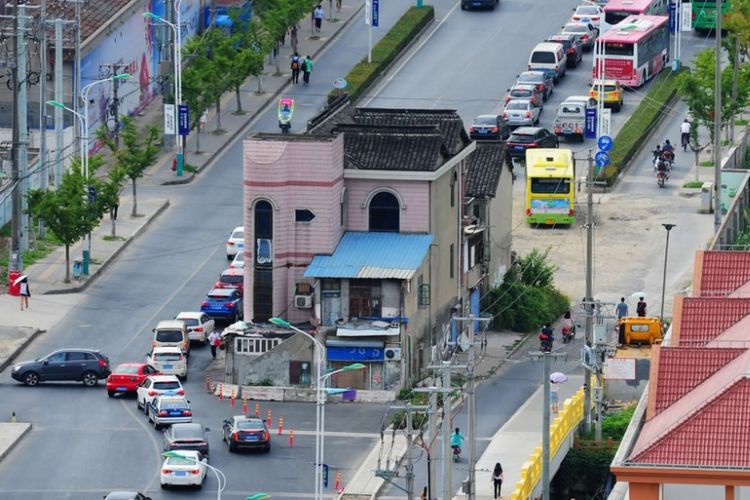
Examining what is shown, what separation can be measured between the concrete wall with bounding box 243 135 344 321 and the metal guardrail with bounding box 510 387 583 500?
1202cm

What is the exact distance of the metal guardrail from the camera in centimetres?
9481

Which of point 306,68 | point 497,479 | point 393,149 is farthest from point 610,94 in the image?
point 497,479

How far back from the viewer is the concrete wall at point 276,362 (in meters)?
109

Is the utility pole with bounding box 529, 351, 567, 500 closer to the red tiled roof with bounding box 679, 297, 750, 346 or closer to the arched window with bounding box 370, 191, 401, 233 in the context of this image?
the red tiled roof with bounding box 679, 297, 750, 346

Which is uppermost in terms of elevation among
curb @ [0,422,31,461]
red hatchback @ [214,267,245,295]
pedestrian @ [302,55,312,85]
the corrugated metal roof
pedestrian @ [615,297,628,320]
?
pedestrian @ [302,55,312,85]

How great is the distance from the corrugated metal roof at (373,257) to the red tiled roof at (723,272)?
64.0ft

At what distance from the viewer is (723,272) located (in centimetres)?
9319

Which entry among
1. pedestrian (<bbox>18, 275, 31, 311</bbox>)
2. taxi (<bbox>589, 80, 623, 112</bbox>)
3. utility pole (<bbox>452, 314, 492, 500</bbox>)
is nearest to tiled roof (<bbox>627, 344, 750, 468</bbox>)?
utility pole (<bbox>452, 314, 492, 500</bbox>)

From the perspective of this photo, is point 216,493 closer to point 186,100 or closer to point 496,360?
point 496,360

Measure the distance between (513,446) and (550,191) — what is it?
3249 cm

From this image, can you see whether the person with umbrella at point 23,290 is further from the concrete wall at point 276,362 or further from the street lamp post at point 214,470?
the street lamp post at point 214,470

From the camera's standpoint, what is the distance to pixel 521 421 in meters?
107

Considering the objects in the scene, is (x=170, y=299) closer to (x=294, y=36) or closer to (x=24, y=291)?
(x=24, y=291)

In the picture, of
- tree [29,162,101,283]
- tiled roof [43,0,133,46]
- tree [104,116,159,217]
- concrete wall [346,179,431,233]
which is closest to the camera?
concrete wall [346,179,431,233]
